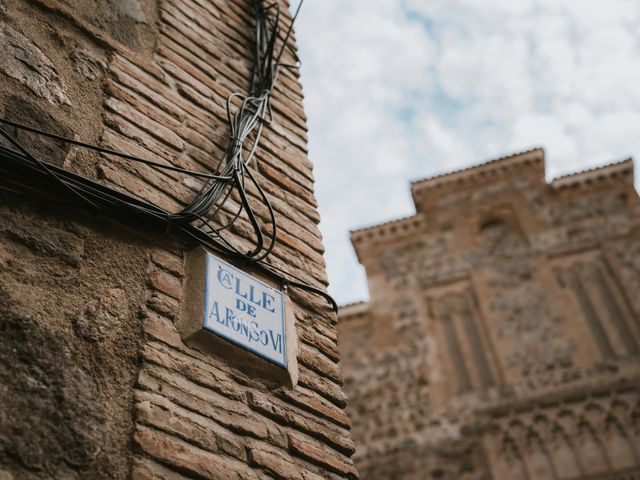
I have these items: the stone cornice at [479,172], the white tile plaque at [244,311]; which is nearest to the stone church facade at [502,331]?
the stone cornice at [479,172]

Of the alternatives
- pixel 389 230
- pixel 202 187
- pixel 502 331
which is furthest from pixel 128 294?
pixel 389 230

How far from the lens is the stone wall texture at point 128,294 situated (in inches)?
72.8

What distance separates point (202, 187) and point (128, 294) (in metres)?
0.67

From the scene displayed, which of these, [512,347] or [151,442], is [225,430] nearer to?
[151,442]

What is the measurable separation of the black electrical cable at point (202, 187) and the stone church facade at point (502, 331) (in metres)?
8.31

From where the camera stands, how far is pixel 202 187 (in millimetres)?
2766

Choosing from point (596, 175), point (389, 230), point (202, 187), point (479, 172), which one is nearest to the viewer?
point (202, 187)

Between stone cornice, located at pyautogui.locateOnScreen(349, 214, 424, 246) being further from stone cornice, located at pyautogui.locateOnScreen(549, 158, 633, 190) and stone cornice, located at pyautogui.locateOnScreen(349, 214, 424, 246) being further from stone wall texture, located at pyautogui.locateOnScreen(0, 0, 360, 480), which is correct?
stone wall texture, located at pyautogui.locateOnScreen(0, 0, 360, 480)

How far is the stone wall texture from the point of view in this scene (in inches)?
72.8

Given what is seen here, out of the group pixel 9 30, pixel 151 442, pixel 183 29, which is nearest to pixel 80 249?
pixel 151 442

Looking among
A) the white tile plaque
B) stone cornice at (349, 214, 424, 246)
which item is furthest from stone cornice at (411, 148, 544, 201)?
the white tile plaque

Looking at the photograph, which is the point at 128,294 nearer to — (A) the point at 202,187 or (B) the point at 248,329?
(B) the point at 248,329

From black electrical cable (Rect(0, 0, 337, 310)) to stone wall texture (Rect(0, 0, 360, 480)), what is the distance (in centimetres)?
5

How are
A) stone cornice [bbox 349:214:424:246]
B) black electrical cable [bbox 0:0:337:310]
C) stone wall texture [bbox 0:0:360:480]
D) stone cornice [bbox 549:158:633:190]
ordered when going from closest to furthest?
stone wall texture [bbox 0:0:360:480] → black electrical cable [bbox 0:0:337:310] → stone cornice [bbox 549:158:633:190] → stone cornice [bbox 349:214:424:246]
